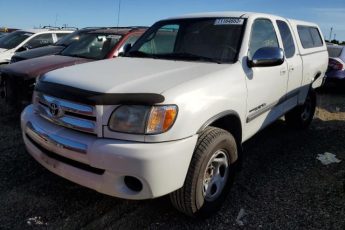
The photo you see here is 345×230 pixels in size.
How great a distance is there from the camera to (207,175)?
3.14 meters

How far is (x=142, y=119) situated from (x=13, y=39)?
9.96m

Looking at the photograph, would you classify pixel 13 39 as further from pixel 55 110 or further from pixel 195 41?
pixel 55 110

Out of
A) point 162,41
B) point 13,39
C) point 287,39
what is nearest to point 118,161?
point 162,41

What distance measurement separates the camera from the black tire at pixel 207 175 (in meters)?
2.85

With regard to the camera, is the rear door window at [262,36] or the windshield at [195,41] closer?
the windshield at [195,41]

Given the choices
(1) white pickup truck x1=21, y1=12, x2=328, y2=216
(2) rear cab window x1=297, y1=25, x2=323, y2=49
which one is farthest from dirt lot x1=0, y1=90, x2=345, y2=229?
(2) rear cab window x1=297, y1=25, x2=323, y2=49

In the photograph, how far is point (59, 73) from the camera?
336cm

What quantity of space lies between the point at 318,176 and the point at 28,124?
3.16m

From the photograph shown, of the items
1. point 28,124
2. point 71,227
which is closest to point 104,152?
point 71,227

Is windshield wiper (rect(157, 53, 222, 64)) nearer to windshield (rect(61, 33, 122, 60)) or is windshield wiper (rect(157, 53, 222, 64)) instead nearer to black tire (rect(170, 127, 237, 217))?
black tire (rect(170, 127, 237, 217))

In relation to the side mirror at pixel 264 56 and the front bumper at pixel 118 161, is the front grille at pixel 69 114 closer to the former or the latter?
the front bumper at pixel 118 161

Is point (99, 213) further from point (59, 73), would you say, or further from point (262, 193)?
point (262, 193)

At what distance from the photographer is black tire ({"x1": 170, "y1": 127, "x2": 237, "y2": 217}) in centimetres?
285

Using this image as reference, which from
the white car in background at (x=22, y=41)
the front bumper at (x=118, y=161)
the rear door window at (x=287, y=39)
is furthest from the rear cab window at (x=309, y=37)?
the white car in background at (x=22, y=41)
